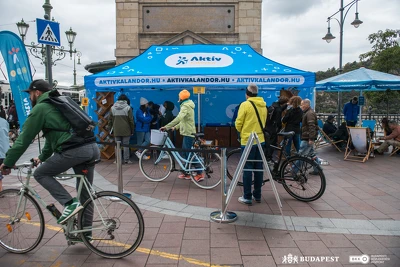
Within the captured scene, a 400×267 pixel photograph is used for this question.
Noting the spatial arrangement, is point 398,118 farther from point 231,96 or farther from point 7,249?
point 7,249

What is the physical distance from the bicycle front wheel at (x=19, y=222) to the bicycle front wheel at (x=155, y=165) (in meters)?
2.97

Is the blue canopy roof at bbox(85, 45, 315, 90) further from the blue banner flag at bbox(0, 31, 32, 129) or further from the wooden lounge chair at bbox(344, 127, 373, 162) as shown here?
the wooden lounge chair at bbox(344, 127, 373, 162)

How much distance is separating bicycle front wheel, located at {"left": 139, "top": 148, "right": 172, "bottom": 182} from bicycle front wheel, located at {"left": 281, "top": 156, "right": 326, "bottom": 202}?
7.61ft

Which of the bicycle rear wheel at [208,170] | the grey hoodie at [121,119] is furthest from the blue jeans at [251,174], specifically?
the grey hoodie at [121,119]

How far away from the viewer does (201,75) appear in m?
7.73

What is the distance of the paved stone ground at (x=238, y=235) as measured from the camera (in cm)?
317

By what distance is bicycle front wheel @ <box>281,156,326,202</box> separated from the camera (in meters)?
4.86

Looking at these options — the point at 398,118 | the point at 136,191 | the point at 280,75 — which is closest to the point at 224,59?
the point at 280,75

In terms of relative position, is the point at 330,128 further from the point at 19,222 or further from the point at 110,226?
the point at 19,222

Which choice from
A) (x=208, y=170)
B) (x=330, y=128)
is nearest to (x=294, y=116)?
(x=208, y=170)

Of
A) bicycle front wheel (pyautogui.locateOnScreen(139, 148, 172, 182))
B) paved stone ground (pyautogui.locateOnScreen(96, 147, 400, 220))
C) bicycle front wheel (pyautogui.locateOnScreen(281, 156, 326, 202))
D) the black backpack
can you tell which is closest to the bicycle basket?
bicycle front wheel (pyautogui.locateOnScreen(139, 148, 172, 182))

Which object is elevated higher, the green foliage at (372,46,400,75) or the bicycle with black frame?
the green foliage at (372,46,400,75)

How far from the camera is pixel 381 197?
17.1ft

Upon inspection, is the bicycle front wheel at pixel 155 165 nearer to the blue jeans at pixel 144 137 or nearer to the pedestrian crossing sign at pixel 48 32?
the blue jeans at pixel 144 137
